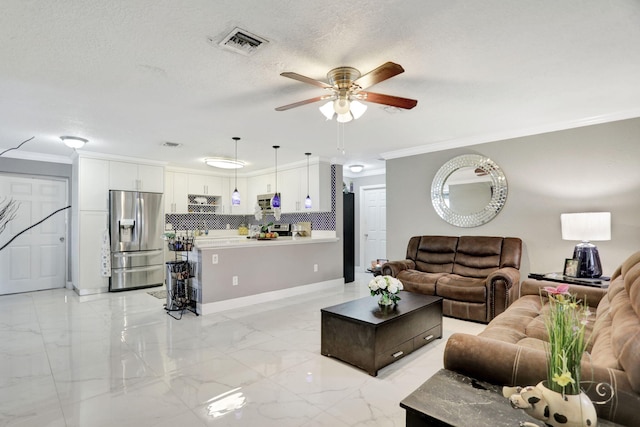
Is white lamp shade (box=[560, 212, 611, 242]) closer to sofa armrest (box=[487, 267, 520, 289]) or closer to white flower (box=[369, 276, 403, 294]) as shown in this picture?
sofa armrest (box=[487, 267, 520, 289])

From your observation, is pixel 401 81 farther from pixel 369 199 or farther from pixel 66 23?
pixel 369 199

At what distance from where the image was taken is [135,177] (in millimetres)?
5918

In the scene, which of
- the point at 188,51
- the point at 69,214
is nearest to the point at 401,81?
the point at 188,51

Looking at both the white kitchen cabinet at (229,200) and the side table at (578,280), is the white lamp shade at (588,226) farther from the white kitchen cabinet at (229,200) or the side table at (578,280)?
the white kitchen cabinet at (229,200)

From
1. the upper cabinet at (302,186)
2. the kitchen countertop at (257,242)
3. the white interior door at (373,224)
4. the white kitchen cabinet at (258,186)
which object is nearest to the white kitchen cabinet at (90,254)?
the kitchen countertop at (257,242)

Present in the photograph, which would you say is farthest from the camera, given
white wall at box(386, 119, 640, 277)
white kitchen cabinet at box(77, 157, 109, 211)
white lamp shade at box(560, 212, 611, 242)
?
white kitchen cabinet at box(77, 157, 109, 211)

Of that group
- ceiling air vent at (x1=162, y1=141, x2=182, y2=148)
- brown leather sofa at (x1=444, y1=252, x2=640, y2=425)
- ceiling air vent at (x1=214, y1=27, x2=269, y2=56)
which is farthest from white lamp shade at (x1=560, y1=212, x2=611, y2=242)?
ceiling air vent at (x1=162, y1=141, x2=182, y2=148)

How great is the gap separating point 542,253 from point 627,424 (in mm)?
3419

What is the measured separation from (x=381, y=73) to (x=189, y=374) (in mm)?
2686

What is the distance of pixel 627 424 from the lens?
44.6 inches

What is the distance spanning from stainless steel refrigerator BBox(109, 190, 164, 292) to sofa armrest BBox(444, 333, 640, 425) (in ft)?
19.0

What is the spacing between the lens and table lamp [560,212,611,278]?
10.7 ft

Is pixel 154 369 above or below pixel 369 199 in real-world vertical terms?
below

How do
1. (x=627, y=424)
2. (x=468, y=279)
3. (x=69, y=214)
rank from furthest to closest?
(x=69, y=214), (x=468, y=279), (x=627, y=424)
